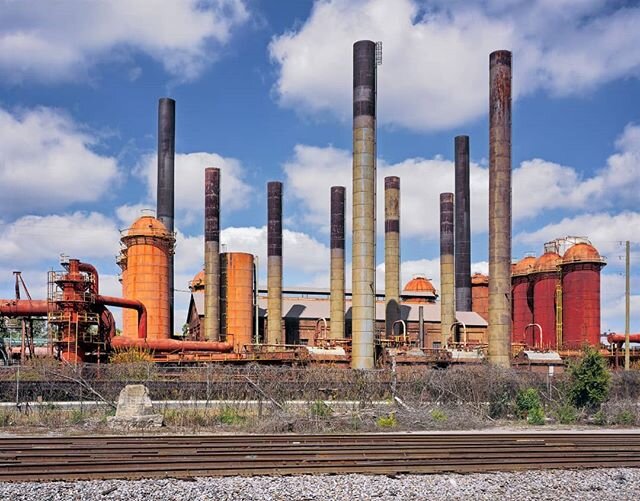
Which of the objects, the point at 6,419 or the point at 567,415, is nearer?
the point at 6,419

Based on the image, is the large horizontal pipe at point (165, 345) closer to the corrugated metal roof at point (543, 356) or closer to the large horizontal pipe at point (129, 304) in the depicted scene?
the large horizontal pipe at point (129, 304)

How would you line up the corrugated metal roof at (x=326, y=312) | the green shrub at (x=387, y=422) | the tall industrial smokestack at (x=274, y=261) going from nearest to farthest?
the green shrub at (x=387, y=422), the tall industrial smokestack at (x=274, y=261), the corrugated metal roof at (x=326, y=312)

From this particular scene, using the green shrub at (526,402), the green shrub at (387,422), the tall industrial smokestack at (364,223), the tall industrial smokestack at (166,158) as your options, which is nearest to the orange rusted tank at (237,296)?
the tall industrial smokestack at (166,158)

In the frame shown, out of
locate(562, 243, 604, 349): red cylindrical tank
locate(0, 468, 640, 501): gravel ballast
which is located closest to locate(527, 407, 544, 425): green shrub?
locate(0, 468, 640, 501): gravel ballast

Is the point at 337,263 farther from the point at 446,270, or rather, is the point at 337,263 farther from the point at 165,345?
the point at 165,345

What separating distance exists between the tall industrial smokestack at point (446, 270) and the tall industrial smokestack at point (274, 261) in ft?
48.2

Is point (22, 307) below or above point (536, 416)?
above

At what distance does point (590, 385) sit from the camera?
29.7 meters

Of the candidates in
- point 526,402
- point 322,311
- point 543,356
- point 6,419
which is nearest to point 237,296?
point 322,311

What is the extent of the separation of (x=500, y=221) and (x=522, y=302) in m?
25.6

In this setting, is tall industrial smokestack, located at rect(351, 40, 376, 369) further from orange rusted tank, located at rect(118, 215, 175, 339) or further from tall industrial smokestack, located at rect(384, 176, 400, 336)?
tall industrial smokestack, located at rect(384, 176, 400, 336)

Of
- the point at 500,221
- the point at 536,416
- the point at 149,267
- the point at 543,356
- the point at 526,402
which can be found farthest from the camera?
the point at 149,267

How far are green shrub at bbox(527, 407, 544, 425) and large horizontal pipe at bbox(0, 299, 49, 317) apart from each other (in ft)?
87.4

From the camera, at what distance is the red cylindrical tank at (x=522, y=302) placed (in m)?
70.4
